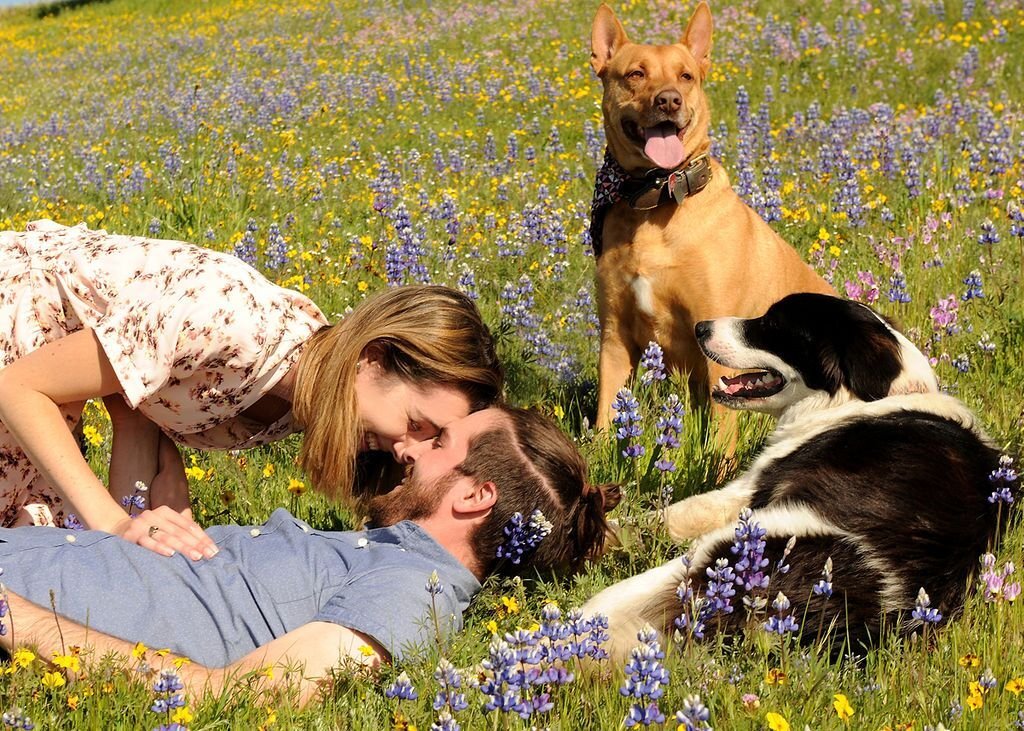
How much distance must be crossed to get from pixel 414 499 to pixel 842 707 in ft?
4.91

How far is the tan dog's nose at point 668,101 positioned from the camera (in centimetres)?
490

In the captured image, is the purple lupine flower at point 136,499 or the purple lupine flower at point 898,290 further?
the purple lupine flower at point 898,290

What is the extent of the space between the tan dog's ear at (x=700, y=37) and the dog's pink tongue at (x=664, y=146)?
565mm

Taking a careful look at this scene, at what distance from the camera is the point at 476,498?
3.34 meters

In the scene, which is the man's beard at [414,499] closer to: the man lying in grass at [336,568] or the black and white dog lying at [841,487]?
the man lying in grass at [336,568]

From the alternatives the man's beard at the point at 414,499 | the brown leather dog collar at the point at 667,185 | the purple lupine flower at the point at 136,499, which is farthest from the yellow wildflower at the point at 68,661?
the brown leather dog collar at the point at 667,185

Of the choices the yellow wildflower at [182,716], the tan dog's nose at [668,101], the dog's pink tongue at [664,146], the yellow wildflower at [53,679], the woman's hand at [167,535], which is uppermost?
the tan dog's nose at [668,101]

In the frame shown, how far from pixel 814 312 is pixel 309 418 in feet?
5.65

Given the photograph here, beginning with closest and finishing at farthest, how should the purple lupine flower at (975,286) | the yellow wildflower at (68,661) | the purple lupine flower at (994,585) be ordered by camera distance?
1. the yellow wildflower at (68,661)
2. the purple lupine flower at (994,585)
3. the purple lupine flower at (975,286)

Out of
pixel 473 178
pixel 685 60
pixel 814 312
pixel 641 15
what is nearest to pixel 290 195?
pixel 473 178

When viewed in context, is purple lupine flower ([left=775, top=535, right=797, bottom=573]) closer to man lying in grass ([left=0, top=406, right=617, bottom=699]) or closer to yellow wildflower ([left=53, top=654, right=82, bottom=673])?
man lying in grass ([left=0, top=406, right=617, bottom=699])

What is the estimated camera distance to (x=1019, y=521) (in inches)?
133

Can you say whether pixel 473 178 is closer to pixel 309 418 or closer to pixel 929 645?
pixel 309 418

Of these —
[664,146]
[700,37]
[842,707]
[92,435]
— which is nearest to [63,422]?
[92,435]
